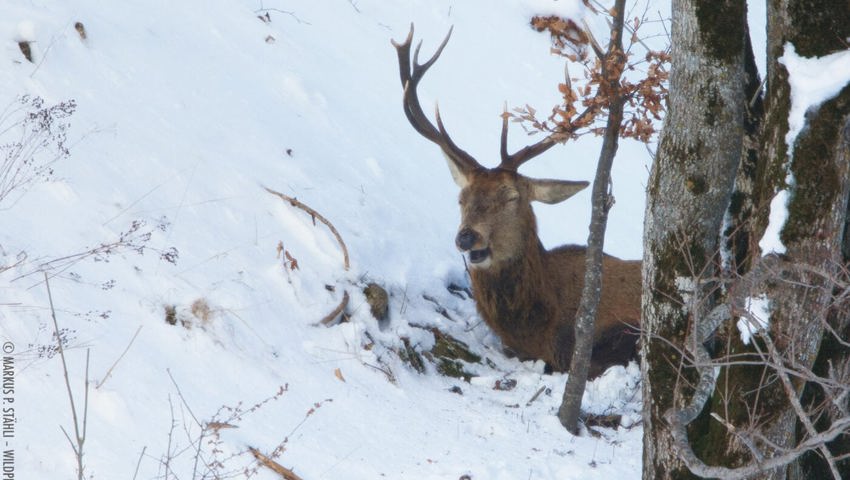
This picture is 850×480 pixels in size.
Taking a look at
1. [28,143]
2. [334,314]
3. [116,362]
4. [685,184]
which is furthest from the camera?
[334,314]

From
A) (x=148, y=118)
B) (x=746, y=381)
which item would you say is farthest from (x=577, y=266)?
(x=746, y=381)

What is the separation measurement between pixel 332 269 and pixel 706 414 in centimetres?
361

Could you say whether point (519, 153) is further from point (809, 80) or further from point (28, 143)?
point (809, 80)

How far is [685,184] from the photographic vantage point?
4.39 m

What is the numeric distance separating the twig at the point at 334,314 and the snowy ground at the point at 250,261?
6cm

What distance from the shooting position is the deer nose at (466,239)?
24.7 ft

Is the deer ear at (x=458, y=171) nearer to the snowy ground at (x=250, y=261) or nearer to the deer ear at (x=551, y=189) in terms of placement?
the deer ear at (x=551, y=189)

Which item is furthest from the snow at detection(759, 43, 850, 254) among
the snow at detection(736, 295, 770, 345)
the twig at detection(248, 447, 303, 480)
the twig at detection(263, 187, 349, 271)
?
the twig at detection(263, 187, 349, 271)

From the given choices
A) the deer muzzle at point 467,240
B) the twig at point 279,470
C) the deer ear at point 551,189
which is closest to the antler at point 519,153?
the deer ear at point 551,189

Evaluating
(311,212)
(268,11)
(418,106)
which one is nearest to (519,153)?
(418,106)

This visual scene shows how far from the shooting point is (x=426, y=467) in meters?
5.52

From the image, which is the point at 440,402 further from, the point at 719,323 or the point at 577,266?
the point at 719,323

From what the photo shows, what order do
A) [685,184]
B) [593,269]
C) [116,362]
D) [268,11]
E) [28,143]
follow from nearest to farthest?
[685,184] < [116,362] < [593,269] < [28,143] < [268,11]

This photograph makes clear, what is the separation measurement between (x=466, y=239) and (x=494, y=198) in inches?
15.8
